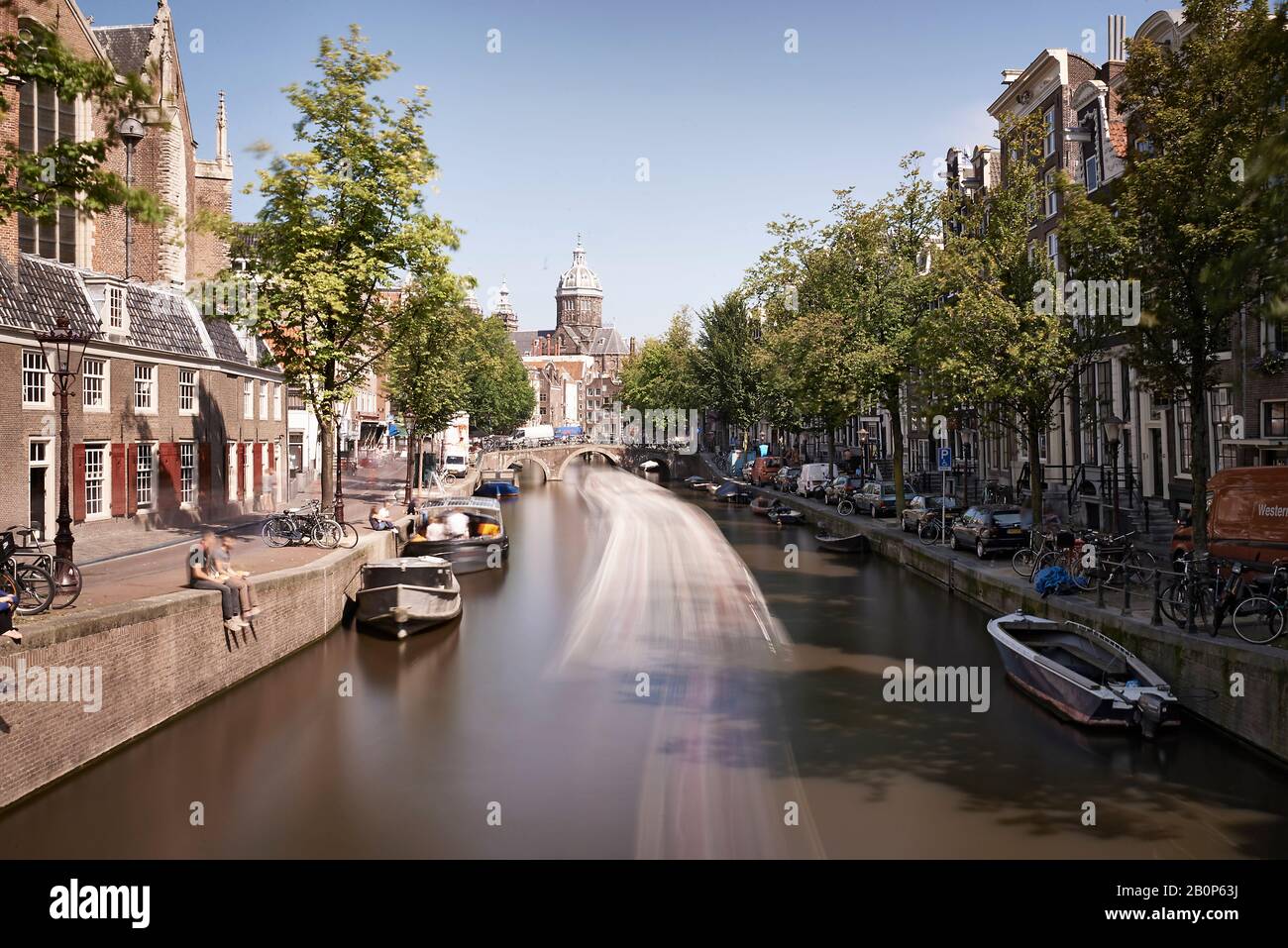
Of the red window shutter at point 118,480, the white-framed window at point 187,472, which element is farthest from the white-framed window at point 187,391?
the red window shutter at point 118,480

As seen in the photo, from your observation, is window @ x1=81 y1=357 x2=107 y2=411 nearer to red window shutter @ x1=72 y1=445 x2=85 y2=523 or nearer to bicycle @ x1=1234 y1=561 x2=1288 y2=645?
red window shutter @ x1=72 y1=445 x2=85 y2=523

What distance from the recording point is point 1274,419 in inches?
1007

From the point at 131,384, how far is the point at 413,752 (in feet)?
63.2

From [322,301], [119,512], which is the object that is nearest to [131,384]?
[119,512]

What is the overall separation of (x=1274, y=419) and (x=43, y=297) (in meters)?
32.3

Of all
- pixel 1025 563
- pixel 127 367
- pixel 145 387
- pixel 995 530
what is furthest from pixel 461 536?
pixel 1025 563

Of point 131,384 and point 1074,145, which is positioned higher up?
point 1074,145

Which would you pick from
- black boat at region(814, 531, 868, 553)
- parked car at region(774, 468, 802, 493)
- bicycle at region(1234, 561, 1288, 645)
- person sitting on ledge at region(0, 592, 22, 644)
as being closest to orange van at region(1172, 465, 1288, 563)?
bicycle at region(1234, 561, 1288, 645)

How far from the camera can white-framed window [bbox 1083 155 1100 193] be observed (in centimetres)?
3512

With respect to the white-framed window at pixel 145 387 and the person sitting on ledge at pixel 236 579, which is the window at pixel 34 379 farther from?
the person sitting on ledge at pixel 236 579

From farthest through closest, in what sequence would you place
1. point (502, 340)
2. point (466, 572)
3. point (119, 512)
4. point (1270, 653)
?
point (502, 340), point (466, 572), point (119, 512), point (1270, 653)

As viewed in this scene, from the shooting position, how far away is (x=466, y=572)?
106ft

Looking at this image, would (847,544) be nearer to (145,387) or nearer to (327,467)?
(327,467)
